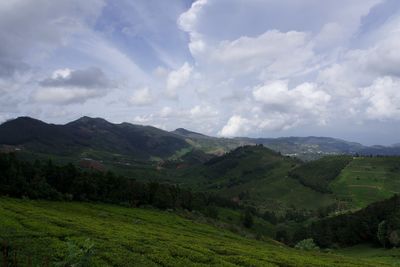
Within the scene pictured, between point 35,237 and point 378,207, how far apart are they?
153762mm

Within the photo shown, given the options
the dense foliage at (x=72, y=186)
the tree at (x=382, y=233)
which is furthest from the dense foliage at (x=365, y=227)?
the dense foliage at (x=72, y=186)

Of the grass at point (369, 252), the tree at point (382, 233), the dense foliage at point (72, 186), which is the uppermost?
the dense foliage at point (72, 186)

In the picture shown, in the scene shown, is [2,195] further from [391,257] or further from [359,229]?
[359,229]

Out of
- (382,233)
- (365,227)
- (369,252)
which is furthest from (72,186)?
(365,227)

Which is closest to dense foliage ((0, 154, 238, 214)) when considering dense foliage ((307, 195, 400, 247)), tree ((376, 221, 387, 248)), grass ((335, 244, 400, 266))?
dense foliage ((307, 195, 400, 247))

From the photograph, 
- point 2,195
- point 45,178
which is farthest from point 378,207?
point 2,195

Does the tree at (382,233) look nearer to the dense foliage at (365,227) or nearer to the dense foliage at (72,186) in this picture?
the dense foliage at (365,227)

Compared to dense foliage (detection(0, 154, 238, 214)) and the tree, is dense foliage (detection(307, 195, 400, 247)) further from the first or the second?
dense foliage (detection(0, 154, 238, 214))

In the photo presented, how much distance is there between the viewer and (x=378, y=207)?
541 ft

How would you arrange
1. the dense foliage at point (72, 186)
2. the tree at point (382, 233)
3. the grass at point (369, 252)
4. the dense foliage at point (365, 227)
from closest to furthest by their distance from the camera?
1. the dense foliage at point (72, 186)
2. the grass at point (369, 252)
3. the tree at point (382, 233)
4. the dense foliage at point (365, 227)

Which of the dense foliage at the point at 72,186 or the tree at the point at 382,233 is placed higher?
the dense foliage at the point at 72,186

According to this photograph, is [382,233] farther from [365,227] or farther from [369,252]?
[365,227]

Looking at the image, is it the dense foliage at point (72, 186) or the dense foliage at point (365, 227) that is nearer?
the dense foliage at point (72, 186)

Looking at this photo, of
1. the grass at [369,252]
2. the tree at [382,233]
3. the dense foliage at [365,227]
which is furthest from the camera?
the dense foliage at [365,227]
